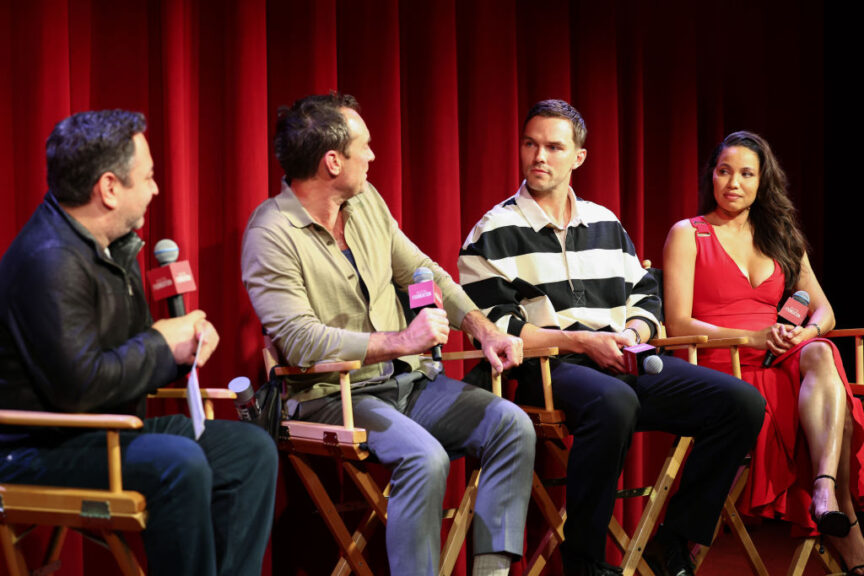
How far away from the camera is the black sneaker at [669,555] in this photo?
2.98 meters

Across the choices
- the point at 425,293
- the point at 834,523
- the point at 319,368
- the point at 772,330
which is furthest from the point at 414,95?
the point at 834,523

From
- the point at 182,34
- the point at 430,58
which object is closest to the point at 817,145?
the point at 430,58

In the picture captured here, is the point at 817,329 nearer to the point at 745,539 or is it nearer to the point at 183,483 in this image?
the point at 745,539

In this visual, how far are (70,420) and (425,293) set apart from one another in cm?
99

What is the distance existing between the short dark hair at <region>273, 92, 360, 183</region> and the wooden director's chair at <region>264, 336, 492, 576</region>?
0.55 m

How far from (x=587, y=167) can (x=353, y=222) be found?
1605 mm

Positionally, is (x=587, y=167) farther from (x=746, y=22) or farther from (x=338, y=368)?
(x=338, y=368)

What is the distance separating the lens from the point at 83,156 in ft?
6.90

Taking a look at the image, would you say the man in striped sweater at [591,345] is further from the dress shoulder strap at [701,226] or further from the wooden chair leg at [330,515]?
the wooden chair leg at [330,515]

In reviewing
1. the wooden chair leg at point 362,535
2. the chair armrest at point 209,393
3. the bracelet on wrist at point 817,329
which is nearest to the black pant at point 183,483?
the chair armrest at point 209,393

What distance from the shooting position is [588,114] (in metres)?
4.18

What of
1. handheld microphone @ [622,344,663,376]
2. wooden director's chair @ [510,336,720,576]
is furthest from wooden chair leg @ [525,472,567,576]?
handheld microphone @ [622,344,663,376]

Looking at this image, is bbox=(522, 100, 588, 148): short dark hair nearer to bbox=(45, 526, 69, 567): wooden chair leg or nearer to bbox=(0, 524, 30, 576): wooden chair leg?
bbox=(45, 526, 69, 567): wooden chair leg

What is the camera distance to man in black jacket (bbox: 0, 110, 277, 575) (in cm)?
196
